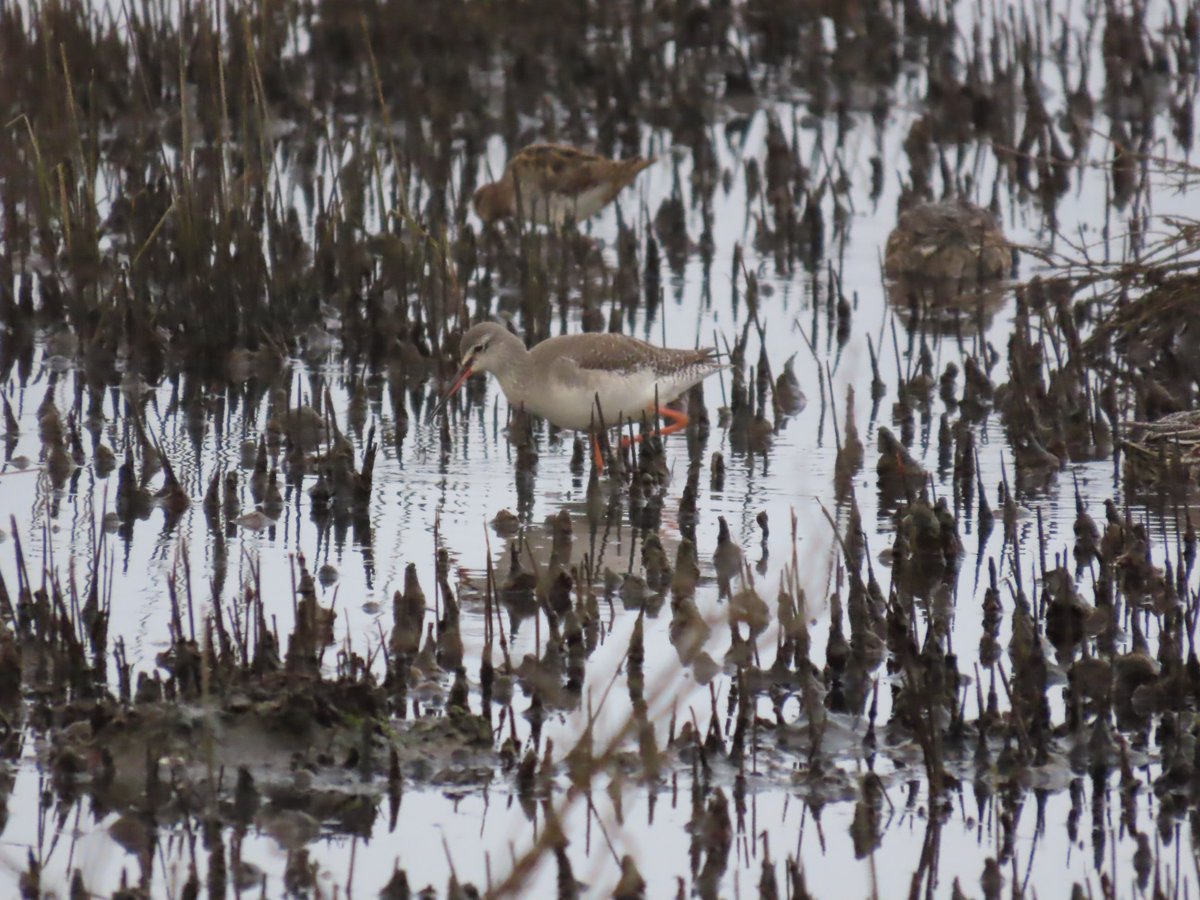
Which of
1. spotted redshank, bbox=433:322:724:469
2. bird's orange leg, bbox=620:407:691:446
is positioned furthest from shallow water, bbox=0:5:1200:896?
spotted redshank, bbox=433:322:724:469

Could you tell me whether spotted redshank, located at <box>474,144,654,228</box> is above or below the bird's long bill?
above

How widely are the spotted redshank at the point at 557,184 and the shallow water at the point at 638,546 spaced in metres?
0.28

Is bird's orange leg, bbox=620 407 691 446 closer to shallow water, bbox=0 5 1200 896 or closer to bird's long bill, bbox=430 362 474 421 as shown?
shallow water, bbox=0 5 1200 896

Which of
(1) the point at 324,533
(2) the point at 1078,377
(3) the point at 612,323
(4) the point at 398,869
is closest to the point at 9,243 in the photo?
A: (3) the point at 612,323

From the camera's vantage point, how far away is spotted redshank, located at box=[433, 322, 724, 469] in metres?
7.01

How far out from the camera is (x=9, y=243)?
8.96m

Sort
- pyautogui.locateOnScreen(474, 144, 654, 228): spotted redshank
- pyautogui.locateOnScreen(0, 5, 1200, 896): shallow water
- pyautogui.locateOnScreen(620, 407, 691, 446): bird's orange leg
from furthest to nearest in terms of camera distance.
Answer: pyautogui.locateOnScreen(474, 144, 654, 228): spotted redshank < pyautogui.locateOnScreen(620, 407, 691, 446): bird's orange leg < pyautogui.locateOnScreen(0, 5, 1200, 896): shallow water

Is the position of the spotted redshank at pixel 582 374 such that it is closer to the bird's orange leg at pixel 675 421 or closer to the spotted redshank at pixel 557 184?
the bird's orange leg at pixel 675 421

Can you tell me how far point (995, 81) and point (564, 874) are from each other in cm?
1080

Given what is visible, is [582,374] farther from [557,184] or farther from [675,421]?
[557,184]

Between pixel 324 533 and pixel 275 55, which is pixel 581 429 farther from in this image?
Answer: pixel 275 55

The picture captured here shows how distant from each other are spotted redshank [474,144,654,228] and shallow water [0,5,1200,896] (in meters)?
0.28

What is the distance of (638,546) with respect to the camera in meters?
6.20

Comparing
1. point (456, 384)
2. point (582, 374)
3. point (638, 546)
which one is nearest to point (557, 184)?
point (456, 384)
